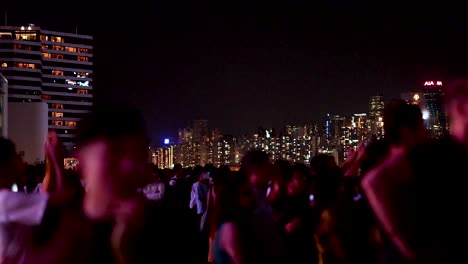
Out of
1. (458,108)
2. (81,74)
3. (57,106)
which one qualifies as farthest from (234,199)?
(81,74)

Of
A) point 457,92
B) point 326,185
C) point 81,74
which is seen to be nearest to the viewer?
point 457,92

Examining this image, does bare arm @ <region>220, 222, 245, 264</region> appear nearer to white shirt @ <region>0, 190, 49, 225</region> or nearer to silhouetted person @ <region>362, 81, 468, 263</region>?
silhouetted person @ <region>362, 81, 468, 263</region>

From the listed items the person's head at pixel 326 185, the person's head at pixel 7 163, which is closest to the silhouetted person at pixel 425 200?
the person's head at pixel 7 163

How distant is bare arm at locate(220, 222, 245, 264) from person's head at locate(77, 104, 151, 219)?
1.44 meters

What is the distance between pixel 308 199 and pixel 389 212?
4.12 m

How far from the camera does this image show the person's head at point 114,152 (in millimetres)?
2783

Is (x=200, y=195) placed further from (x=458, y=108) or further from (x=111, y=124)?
(x=111, y=124)

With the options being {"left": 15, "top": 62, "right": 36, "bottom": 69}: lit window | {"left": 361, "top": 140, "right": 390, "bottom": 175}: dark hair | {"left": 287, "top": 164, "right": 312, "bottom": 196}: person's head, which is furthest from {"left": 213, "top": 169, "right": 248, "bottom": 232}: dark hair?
{"left": 15, "top": 62, "right": 36, "bottom": 69}: lit window

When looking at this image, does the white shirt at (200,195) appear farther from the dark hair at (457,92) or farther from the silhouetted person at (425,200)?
the silhouetted person at (425,200)

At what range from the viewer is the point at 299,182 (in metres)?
7.89

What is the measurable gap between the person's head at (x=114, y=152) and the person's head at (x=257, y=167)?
2977 millimetres

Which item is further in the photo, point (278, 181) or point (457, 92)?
point (278, 181)

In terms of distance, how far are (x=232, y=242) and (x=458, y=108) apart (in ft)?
4.87

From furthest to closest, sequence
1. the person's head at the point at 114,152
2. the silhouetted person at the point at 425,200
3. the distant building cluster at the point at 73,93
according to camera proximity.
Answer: the distant building cluster at the point at 73,93
the silhouetted person at the point at 425,200
the person's head at the point at 114,152
